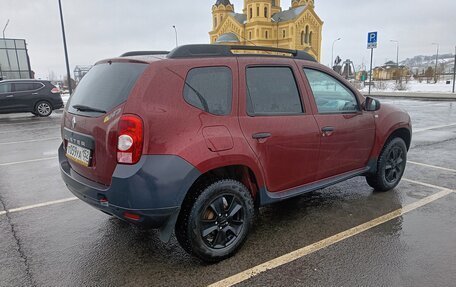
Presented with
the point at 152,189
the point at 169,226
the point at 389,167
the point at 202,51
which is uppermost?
the point at 202,51

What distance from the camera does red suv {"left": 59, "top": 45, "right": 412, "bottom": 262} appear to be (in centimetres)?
268

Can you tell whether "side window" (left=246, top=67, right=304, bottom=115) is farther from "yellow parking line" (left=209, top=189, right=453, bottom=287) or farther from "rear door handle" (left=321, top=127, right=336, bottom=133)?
"yellow parking line" (left=209, top=189, right=453, bottom=287)

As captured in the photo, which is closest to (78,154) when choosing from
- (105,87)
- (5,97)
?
(105,87)

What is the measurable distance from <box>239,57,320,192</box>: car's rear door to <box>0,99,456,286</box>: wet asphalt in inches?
25.4

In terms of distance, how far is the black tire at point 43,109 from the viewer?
15352mm

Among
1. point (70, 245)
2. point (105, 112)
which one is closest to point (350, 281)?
point (105, 112)

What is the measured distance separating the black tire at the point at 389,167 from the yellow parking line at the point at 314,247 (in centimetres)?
46

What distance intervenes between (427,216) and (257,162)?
2292mm

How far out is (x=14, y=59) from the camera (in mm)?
30172

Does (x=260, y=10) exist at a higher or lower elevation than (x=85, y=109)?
higher

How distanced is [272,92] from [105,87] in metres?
1.56

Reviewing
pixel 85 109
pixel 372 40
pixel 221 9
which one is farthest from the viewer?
pixel 221 9

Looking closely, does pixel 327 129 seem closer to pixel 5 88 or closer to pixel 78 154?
pixel 78 154

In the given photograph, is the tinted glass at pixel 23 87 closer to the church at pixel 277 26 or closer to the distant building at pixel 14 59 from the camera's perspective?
the distant building at pixel 14 59
